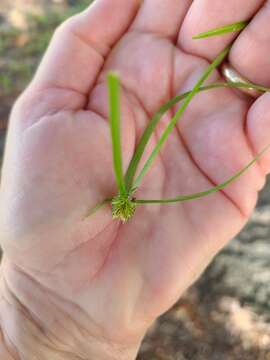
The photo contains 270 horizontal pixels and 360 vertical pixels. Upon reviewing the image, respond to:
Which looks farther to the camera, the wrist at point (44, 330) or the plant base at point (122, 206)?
the wrist at point (44, 330)

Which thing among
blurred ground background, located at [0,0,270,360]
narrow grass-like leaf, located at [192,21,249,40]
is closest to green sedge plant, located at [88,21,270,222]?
narrow grass-like leaf, located at [192,21,249,40]

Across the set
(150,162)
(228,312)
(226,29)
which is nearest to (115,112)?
(150,162)

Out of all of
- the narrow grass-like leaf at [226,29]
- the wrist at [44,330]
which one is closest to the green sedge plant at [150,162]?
the narrow grass-like leaf at [226,29]

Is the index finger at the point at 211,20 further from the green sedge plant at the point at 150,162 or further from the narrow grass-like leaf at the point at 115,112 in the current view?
the narrow grass-like leaf at the point at 115,112

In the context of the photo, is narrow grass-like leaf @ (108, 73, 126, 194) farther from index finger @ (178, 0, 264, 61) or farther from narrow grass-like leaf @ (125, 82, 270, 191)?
index finger @ (178, 0, 264, 61)

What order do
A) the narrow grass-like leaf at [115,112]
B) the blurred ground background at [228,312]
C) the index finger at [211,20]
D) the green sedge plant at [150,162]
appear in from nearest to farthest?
the narrow grass-like leaf at [115,112] < the green sedge plant at [150,162] < the index finger at [211,20] < the blurred ground background at [228,312]

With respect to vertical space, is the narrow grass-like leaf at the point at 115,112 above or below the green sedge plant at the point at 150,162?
above

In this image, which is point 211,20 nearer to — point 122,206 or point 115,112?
point 122,206

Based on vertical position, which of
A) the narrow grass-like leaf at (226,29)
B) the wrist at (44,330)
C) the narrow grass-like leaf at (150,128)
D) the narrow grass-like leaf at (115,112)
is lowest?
the wrist at (44,330)
